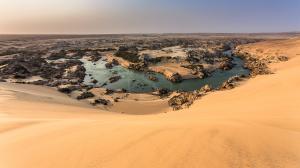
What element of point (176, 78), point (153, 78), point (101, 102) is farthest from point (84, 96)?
point (176, 78)

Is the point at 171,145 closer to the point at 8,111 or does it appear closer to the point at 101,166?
the point at 101,166

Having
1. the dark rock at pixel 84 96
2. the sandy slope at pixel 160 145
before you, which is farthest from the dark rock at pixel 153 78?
the sandy slope at pixel 160 145

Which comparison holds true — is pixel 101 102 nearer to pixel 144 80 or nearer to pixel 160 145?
pixel 144 80

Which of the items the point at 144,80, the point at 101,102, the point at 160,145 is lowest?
the point at 144,80

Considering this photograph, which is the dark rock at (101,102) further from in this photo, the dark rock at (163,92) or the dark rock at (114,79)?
the dark rock at (114,79)

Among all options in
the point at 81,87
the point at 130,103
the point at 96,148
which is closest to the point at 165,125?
the point at 96,148

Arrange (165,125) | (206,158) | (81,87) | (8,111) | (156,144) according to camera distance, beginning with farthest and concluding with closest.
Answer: (81,87), (8,111), (165,125), (156,144), (206,158)

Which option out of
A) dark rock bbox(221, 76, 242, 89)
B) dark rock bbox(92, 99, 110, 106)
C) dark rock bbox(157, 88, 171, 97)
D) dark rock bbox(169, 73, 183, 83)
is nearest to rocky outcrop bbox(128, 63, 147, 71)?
dark rock bbox(169, 73, 183, 83)

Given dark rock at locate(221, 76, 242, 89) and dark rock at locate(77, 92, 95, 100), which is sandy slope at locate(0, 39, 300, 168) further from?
dark rock at locate(221, 76, 242, 89)
